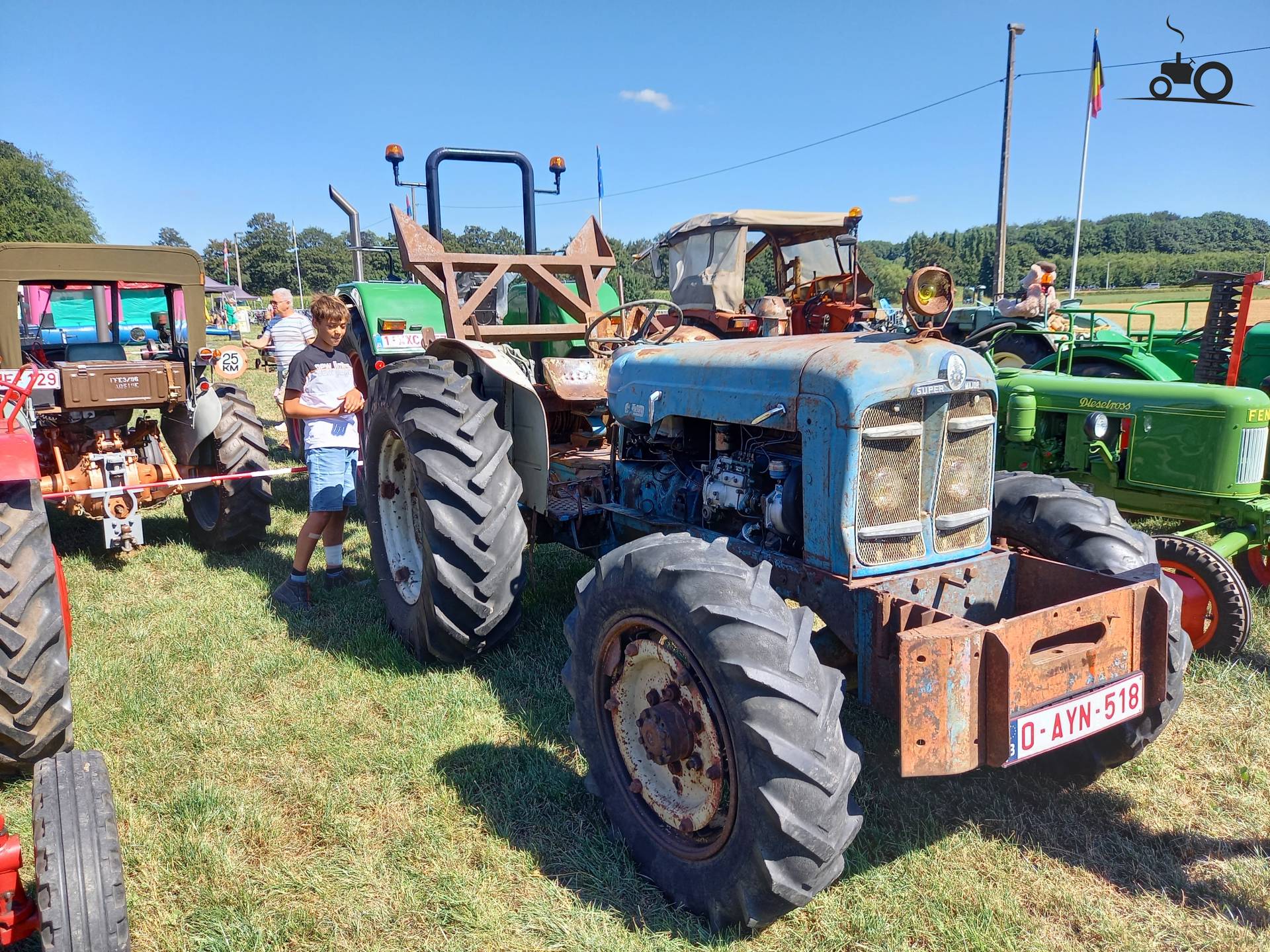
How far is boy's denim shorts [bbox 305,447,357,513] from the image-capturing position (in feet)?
15.4

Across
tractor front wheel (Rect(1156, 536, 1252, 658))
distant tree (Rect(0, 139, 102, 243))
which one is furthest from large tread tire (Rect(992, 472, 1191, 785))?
distant tree (Rect(0, 139, 102, 243))

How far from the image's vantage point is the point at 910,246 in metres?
64.5

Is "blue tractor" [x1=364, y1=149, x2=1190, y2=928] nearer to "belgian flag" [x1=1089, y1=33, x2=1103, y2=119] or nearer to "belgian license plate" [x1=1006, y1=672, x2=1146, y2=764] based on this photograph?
"belgian license plate" [x1=1006, y1=672, x2=1146, y2=764]

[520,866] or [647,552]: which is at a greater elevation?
[647,552]

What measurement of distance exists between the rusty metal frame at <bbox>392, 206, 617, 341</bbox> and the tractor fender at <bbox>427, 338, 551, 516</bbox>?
153 mm

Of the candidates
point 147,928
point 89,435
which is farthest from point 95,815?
point 89,435

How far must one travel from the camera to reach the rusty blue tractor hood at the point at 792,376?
2652 millimetres

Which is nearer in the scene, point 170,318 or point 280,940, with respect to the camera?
point 280,940

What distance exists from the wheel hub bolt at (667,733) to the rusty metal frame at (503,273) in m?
2.70

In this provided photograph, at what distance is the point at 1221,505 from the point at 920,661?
343cm

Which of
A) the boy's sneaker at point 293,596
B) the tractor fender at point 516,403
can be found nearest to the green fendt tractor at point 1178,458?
the tractor fender at point 516,403

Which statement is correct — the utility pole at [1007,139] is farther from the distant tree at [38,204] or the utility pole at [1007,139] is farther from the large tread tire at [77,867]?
the distant tree at [38,204]

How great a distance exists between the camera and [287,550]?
587cm

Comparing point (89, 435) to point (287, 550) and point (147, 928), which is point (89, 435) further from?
point (147, 928)
